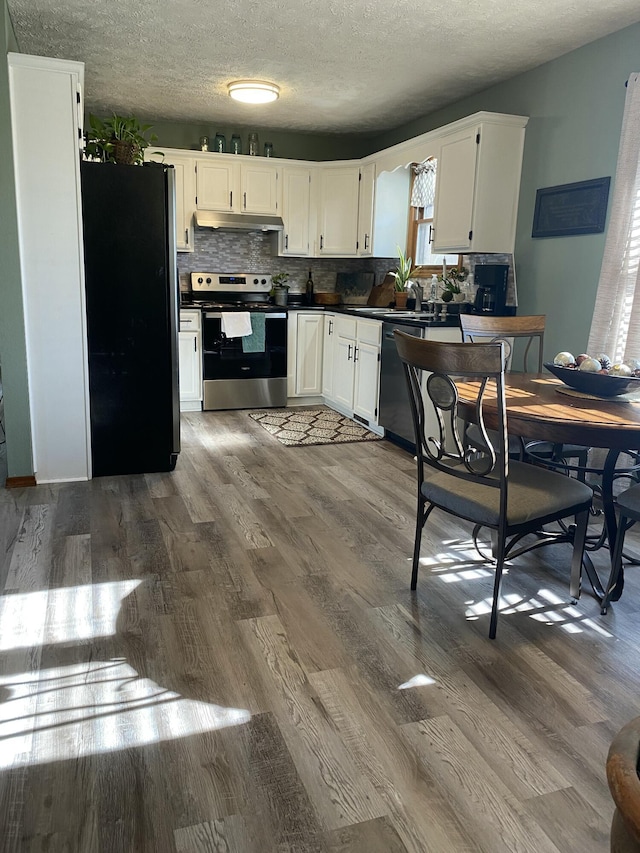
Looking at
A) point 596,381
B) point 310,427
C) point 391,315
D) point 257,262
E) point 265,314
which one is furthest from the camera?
point 257,262

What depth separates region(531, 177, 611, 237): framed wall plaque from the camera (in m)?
3.57

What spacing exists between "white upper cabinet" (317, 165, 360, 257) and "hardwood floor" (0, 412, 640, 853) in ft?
11.6

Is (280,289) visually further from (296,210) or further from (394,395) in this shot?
(394,395)

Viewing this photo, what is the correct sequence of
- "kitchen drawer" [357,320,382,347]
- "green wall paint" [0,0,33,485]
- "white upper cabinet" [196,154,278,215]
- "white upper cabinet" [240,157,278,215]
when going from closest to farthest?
"green wall paint" [0,0,33,485]
"kitchen drawer" [357,320,382,347]
"white upper cabinet" [196,154,278,215]
"white upper cabinet" [240,157,278,215]

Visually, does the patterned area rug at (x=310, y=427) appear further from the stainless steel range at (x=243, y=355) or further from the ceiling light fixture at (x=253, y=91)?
the ceiling light fixture at (x=253, y=91)

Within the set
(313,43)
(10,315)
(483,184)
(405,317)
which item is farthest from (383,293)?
(10,315)

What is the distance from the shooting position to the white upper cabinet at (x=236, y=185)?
572 cm

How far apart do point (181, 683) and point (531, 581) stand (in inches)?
58.1

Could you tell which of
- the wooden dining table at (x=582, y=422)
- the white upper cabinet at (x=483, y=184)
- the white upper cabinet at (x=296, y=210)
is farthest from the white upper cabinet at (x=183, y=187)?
the wooden dining table at (x=582, y=422)

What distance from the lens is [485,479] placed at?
2193 mm

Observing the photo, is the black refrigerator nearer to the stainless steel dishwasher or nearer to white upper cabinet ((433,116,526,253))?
the stainless steel dishwasher

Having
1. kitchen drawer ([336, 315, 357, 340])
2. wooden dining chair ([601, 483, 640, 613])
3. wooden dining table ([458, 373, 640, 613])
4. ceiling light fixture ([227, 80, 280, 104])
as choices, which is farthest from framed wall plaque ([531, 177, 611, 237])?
ceiling light fixture ([227, 80, 280, 104])

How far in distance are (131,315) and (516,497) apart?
245 cm

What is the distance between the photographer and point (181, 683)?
191 cm
